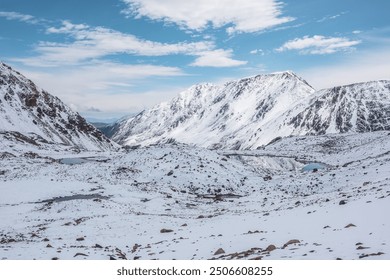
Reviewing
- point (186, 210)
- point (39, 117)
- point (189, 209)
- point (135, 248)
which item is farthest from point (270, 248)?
point (39, 117)

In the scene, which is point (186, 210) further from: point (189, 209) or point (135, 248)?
point (135, 248)

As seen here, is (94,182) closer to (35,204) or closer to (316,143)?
(35,204)

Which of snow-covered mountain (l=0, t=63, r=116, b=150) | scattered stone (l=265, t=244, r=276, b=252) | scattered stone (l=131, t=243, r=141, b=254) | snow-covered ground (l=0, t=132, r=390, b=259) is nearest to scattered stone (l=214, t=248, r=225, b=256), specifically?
snow-covered ground (l=0, t=132, r=390, b=259)

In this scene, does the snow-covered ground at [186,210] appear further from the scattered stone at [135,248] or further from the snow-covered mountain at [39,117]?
the snow-covered mountain at [39,117]

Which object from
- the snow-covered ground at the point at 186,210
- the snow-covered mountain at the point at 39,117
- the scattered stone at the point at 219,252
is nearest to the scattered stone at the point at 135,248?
the snow-covered ground at the point at 186,210

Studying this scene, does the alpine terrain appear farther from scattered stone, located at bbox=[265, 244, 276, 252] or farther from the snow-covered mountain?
the snow-covered mountain
